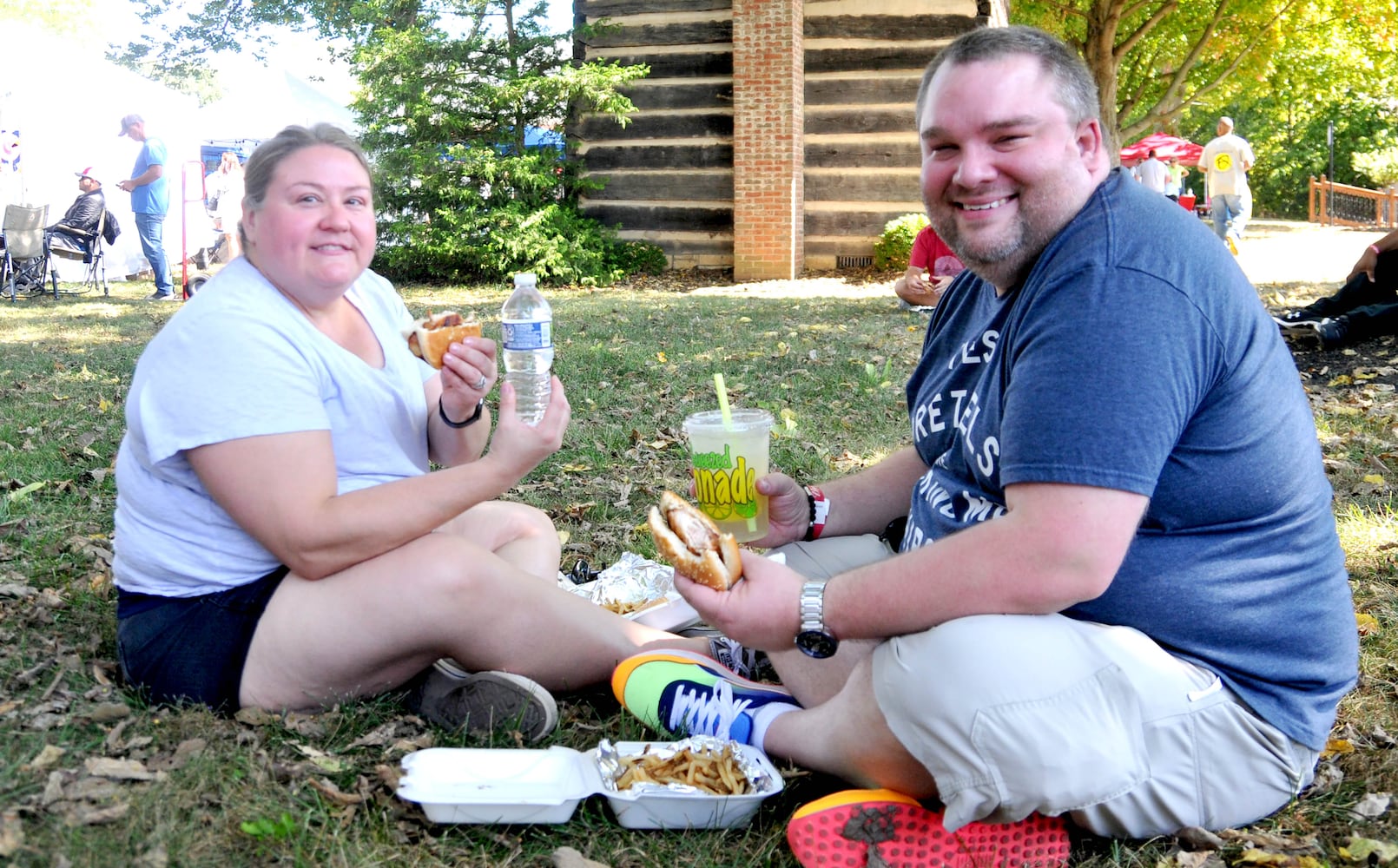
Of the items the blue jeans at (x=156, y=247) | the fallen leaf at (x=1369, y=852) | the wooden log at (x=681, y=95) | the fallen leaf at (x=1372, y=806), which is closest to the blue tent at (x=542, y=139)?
the wooden log at (x=681, y=95)

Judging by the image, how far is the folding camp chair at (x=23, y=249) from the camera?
12406mm

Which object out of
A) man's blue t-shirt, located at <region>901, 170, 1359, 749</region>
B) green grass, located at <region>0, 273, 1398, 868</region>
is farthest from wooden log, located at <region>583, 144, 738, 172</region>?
man's blue t-shirt, located at <region>901, 170, 1359, 749</region>

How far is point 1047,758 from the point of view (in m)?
1.84

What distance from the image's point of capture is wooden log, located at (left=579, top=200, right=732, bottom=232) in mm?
14766

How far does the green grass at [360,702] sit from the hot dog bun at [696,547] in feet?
1.67

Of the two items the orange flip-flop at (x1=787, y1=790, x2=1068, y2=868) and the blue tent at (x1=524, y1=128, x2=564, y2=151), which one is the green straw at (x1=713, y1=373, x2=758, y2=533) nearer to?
the orange flip-flop at (x1=787, y1=790, x2=1068, y2=868)

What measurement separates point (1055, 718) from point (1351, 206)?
3131 centimetres

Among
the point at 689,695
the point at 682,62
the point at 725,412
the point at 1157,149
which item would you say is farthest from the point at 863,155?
the point at 1157,149

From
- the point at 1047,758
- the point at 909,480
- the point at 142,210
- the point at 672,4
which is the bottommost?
the point at 1047,758

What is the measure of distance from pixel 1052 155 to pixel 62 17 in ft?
121

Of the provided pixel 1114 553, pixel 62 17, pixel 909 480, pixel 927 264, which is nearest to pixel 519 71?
pixel 927 264

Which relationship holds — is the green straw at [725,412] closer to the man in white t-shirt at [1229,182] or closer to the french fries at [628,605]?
the french fries at [628,605]

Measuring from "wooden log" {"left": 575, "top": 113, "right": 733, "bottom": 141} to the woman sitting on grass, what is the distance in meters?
12.3

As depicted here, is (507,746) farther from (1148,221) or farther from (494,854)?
(1148,221)
